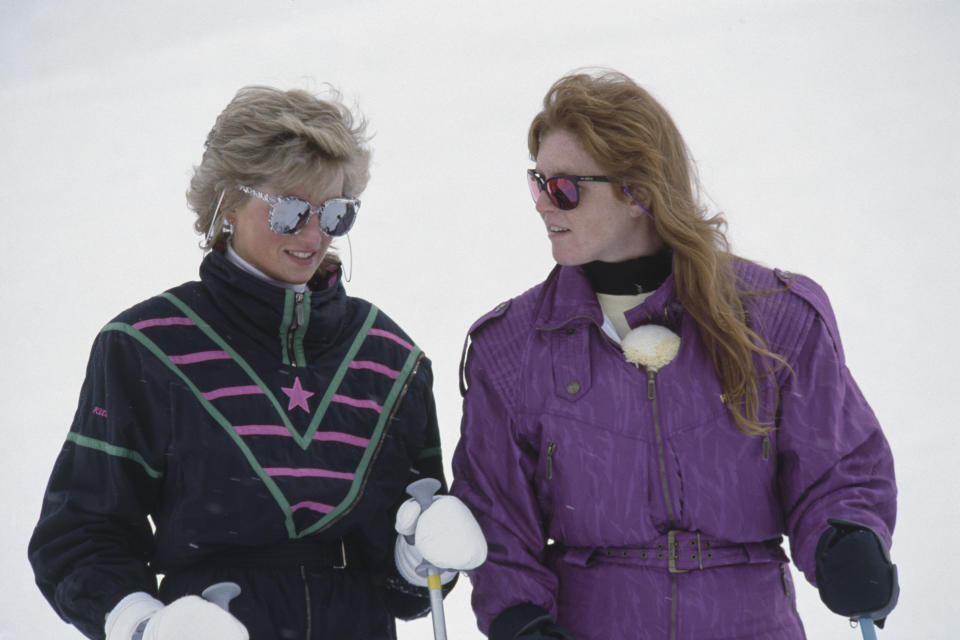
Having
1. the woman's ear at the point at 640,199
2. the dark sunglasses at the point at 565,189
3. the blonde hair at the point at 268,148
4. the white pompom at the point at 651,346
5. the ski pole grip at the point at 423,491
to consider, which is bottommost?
the ski pole grip at the point at 423,491

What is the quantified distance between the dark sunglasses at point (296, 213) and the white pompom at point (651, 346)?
0.68 m

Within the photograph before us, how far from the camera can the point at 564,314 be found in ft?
6.73

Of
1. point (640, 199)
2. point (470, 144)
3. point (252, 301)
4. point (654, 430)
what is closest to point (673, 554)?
point (654, 430)

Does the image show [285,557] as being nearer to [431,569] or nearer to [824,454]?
[431,569]

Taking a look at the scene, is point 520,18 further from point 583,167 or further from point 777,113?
point 583,167

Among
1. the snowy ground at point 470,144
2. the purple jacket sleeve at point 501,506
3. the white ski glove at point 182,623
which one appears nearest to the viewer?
the white ski glove at point 182,623

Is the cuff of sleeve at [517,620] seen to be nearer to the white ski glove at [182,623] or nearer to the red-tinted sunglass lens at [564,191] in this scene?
the white ski glove at [182,623]

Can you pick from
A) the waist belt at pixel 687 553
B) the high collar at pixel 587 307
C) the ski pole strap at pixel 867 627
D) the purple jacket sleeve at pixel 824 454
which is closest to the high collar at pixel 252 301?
the high collar at pixel 587 307

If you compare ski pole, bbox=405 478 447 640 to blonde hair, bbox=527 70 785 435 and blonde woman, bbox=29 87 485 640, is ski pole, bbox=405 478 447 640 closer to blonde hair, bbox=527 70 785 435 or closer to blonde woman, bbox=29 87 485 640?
blonde woman, bbox=29 87 485 640

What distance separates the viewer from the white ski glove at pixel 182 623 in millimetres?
1621

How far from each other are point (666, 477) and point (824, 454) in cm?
31

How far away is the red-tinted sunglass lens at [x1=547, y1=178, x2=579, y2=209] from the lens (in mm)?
2014

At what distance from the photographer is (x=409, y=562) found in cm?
210

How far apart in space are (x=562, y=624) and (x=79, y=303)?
3.74m
